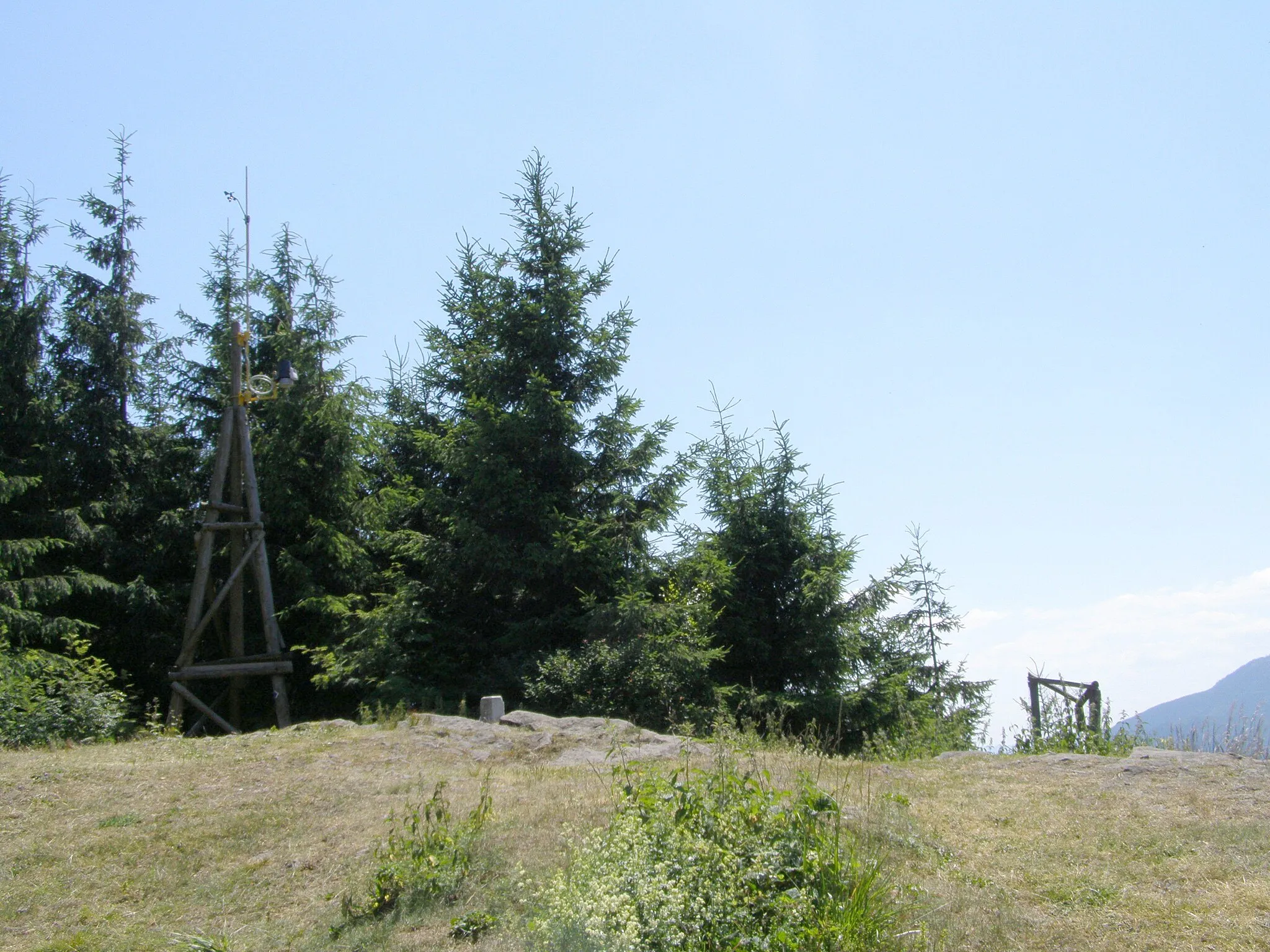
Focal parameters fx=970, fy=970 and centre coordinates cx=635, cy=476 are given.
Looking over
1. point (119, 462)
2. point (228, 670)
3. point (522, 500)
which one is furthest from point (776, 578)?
point (119, 462)

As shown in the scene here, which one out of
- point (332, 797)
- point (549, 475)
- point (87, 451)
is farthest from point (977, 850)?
point (87, 451)

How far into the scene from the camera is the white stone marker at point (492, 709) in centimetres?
1074

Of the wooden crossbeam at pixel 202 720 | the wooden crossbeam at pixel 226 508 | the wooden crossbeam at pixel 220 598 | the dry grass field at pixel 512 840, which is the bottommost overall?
the dry grass field at pixel 512 840

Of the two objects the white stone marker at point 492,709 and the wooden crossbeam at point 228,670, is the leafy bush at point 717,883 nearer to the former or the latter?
the white stone marker at point 492,709

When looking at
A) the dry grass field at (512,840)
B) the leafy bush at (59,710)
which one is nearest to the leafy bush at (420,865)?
the dry grass field at (512,840)

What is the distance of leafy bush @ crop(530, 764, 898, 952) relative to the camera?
4191 mm

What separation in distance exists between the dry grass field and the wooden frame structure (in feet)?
7.40

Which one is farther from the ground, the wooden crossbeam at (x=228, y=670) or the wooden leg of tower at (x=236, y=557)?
the wooden leg of tower at (x=236, y=557)

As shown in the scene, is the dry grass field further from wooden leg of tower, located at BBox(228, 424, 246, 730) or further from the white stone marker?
wooden leg of tower, located at BBox(228, 424, 246, 730)

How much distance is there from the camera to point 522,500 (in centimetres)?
1333

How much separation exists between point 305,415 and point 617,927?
547 inches

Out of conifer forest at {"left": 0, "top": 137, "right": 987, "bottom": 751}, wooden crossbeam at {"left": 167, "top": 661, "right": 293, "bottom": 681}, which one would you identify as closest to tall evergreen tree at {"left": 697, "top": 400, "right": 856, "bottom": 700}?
conifer forest at {"left": 0, "top": 137, "right": 987, "bottom": 751}

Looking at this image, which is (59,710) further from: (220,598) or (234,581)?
(234,581)

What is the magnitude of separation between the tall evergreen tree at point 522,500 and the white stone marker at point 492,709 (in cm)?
180
